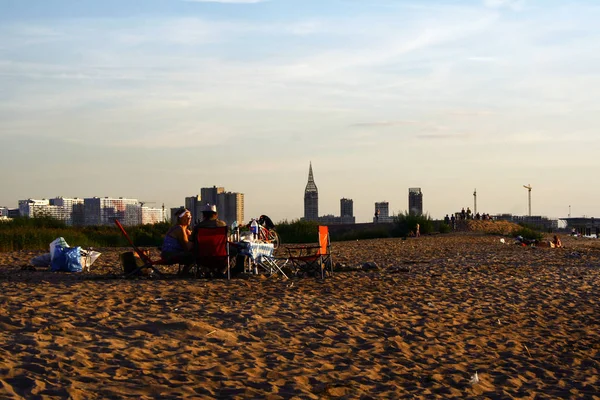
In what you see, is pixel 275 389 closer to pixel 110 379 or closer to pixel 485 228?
pixel 110 379

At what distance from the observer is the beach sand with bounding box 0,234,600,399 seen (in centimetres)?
532

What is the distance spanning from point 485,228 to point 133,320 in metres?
32.7

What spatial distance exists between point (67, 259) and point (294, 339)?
699 centimetres

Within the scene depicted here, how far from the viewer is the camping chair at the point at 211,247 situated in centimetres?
1075

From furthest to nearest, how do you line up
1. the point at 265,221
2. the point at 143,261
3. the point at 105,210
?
the point at 105,210
the point at 265,221
the point at 143,261

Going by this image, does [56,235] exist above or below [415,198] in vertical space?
below

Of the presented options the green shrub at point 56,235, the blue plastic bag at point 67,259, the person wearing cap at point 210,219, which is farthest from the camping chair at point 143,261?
the green shrub at point 56,235

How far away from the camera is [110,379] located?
5.18 meters

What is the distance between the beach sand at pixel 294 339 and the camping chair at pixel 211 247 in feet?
1.36

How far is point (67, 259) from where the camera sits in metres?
12.7

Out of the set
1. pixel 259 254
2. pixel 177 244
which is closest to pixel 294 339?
pixel 259 254

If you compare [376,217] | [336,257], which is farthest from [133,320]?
[376,217]

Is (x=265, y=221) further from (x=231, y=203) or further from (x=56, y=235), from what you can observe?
(x=231, y=203)

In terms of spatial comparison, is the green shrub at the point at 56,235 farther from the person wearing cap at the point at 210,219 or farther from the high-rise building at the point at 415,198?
the high-rise building at the point at 415,198
